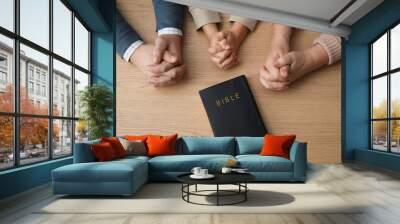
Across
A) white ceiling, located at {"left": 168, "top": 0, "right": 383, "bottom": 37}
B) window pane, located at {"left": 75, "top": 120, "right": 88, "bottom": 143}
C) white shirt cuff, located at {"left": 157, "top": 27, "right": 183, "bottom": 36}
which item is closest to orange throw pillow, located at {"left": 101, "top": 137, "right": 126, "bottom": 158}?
window pane, located at {"left": 75, "top": 120, "right": 88, "bottom": 143}

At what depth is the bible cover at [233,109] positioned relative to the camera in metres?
7.68

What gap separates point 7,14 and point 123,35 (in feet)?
10.5

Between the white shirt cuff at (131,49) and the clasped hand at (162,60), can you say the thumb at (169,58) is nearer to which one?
Result: the clasped hand at (162,60)

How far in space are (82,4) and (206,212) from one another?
15.2 ft

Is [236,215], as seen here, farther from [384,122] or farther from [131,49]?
[384,122]

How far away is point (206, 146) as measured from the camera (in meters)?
6.41

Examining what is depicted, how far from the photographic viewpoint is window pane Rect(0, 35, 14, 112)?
452 cm

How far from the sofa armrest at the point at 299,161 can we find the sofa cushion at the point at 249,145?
725 mm

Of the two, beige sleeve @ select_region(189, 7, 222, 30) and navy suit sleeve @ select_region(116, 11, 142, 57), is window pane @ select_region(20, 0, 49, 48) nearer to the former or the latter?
navy suit sleeve @ select_region(116, 11, 142, 57)

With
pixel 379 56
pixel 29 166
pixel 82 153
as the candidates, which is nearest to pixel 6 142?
pixel 29 166

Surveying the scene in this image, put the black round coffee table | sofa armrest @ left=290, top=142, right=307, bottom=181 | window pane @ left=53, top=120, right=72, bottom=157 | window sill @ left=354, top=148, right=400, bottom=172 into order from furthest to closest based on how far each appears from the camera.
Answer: window sill @ left=354, top=148, right=400, bottom=172
window pane @ left=53, top=120, right=72, bottom=157
sofa armrest @ left=290, top=142, right=307, bottom=181
the black round coffee table

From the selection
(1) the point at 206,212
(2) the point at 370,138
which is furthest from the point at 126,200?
(2) the point at 370,138

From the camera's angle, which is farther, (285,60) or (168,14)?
(168,14)

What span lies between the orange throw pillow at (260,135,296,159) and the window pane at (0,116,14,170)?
361 centimetres
